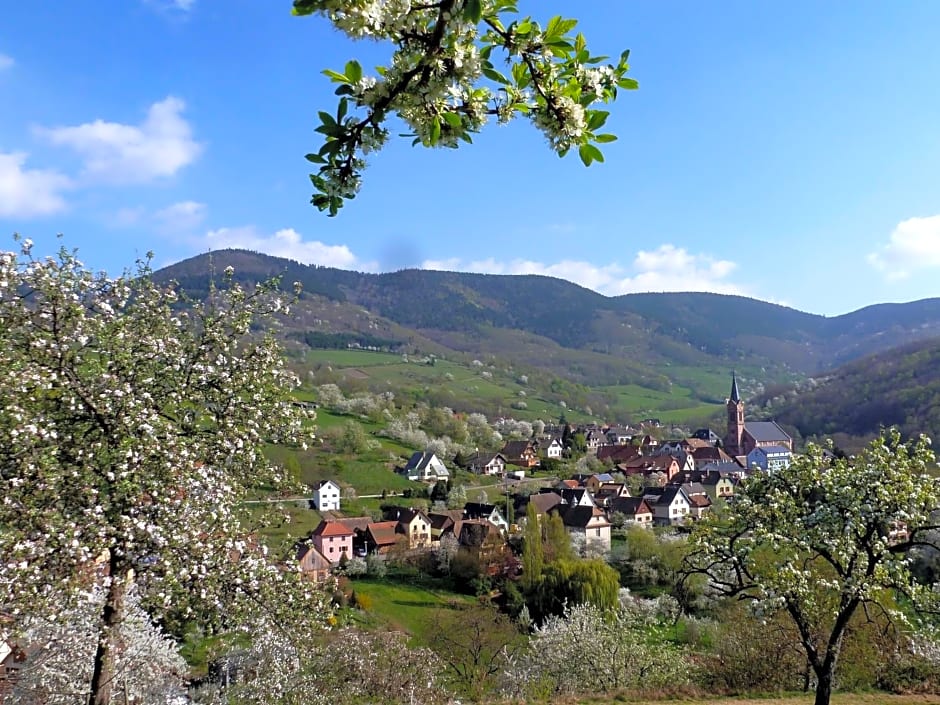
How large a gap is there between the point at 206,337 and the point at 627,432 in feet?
396

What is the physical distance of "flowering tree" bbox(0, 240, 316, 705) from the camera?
6.67 meters

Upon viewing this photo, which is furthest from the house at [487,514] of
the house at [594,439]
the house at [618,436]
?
the house at [618,436]

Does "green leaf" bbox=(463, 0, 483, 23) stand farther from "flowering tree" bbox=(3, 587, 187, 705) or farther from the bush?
the bush

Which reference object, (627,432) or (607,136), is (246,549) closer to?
(607,136)

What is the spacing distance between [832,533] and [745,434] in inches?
4349

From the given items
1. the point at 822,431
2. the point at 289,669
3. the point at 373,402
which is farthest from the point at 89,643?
the point at 822,431

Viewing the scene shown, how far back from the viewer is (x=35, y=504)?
6684 mm

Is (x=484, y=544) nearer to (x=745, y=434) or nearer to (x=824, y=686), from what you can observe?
(x=824, y=686)

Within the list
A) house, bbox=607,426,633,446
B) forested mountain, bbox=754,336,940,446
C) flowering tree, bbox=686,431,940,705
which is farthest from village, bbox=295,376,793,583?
forested mountain, bbox=754,336,940,446

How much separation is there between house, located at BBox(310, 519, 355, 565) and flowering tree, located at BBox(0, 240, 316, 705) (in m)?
42.0

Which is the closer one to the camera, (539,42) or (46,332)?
(539,42)

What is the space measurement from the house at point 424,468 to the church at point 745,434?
5633 cm

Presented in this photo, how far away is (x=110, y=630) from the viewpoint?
7453 millimetres

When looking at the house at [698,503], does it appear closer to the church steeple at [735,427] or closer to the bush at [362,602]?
the bush at [362,602]
